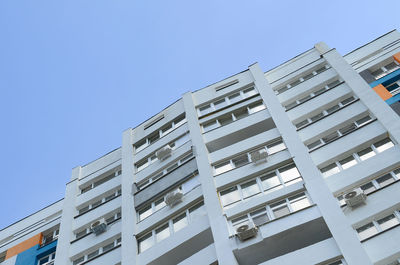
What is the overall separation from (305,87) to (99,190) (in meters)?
12.3

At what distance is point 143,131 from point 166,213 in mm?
7642

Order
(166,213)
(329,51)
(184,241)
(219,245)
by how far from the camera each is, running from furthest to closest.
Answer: (329,51) → (166,213) → (184,241) → (219,245)

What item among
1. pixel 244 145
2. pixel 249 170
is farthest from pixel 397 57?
pixel 249 170

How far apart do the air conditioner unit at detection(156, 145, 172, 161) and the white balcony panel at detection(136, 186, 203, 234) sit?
3.60 meters

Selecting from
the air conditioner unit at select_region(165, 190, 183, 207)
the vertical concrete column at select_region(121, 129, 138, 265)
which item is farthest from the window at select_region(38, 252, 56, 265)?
the air conditioner unit at select_region(165, 190, 183, 207)

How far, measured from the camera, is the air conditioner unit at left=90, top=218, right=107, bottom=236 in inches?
804

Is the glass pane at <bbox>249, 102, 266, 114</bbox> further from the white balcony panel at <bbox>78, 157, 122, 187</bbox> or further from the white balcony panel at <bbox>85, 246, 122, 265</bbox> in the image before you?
the white balcony panel at <bbox>85, 246, 122, 265</bbox>

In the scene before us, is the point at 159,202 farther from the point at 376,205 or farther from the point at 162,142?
the point at 376,205

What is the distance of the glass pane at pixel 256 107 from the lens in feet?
72.7

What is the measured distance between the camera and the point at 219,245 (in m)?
15.2

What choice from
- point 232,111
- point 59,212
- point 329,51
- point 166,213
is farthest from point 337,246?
point 59,212

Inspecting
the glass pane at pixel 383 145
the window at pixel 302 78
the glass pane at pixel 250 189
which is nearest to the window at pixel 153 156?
the glass pane at pixel 250 189

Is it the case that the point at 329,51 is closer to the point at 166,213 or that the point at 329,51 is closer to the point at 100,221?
the point at 166,213

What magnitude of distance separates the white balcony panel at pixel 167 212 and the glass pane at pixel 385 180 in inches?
274
